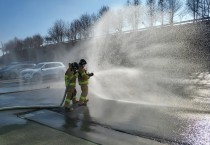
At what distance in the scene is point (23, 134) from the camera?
6766mm

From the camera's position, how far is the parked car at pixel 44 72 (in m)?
24.4

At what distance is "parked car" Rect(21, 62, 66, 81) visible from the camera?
961 inches

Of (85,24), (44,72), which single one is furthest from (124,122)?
(85,24)

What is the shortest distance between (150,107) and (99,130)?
9.23 ft

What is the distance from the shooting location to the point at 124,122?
7.50 m

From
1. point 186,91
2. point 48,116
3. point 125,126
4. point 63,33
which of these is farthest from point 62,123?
point 63,33

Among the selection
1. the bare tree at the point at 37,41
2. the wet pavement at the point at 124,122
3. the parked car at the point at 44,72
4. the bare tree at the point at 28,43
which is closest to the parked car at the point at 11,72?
the parked car at the point at 44,72

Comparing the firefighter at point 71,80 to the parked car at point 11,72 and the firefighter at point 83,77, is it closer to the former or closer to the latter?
the firefighter at point 83,77

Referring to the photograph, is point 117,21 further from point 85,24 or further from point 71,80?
point 85,24

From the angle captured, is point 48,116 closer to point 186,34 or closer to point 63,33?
point 186,34

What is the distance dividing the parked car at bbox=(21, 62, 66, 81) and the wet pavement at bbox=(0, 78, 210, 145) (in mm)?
14991

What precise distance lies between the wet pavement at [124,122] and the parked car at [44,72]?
15.0m

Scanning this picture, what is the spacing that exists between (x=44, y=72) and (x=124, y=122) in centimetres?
1803

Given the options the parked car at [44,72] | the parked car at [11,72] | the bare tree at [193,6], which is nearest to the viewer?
the parked car at [44,72]
